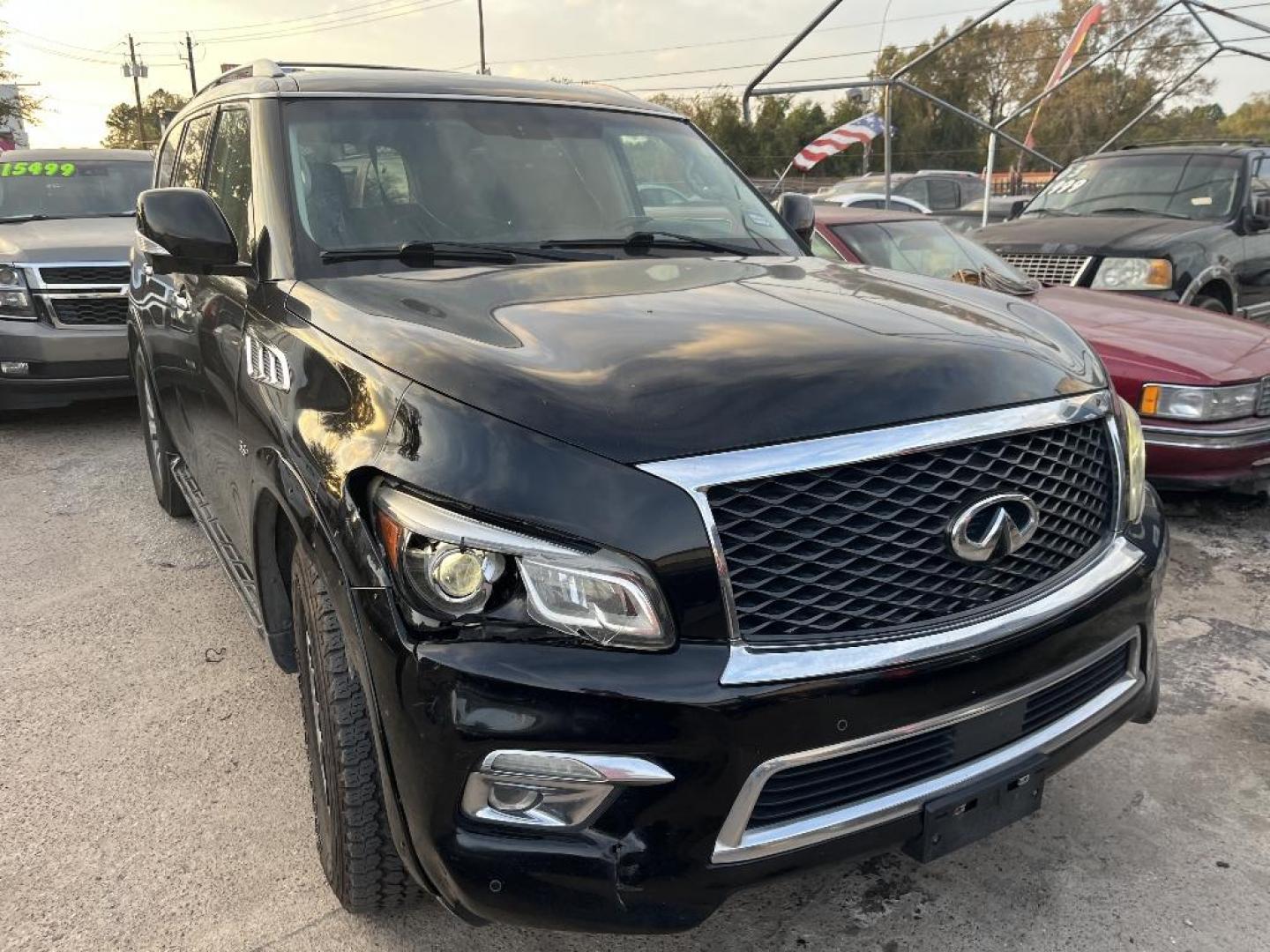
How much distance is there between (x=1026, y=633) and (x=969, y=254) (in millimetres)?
4772

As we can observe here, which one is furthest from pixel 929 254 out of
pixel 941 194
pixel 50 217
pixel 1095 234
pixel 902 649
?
pixel 941 194

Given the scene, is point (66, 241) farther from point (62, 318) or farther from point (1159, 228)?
point (1159, 228)

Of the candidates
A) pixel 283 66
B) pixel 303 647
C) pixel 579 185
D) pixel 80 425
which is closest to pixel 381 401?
pixel 303 647

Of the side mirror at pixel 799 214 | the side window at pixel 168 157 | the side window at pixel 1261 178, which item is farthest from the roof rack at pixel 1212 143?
the side window at pixel 168 157

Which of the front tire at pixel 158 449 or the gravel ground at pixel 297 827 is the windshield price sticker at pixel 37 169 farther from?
the gravel ground at pixel 297 827

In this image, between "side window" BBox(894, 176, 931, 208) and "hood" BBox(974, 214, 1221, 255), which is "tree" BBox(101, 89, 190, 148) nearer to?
"side window" BBox(894, 176, 931, 208)

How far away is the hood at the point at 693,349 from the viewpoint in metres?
1.82

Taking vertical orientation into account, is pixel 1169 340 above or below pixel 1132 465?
below

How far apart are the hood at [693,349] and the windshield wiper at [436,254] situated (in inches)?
3.6

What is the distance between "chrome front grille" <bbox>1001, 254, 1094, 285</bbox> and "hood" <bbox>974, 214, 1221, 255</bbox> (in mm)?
43

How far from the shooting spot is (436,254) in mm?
2775

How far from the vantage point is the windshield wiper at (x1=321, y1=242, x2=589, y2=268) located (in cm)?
271

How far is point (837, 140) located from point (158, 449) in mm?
11786

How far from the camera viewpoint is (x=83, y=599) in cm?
418
